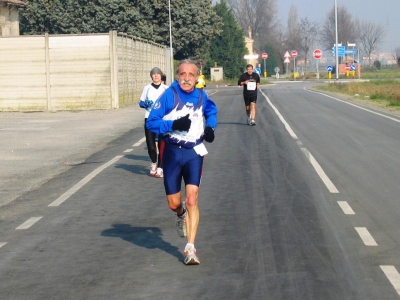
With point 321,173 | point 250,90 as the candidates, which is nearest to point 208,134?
point 321,173

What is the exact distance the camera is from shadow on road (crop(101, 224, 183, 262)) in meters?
7.56

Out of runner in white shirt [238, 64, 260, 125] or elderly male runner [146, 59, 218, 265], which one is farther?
runner in white shirt [238, 64, 260, 125]

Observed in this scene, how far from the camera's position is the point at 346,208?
9.41 metres

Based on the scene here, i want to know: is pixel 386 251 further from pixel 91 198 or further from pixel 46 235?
pixel 91 198

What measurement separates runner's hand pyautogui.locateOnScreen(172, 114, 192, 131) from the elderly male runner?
0.05m

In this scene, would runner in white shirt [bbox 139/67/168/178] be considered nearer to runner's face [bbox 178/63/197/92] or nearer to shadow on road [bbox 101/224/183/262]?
shadow on road [bbox 101/224/183/262]

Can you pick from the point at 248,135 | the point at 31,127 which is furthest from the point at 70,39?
the point at 248,135

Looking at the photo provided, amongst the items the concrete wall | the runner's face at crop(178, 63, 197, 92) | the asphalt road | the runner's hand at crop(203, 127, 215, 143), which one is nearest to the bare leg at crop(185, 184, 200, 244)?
the asphalt road

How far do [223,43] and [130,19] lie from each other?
34.7 metres

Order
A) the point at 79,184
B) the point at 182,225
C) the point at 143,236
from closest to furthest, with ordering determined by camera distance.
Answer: the point at 182,225
the point at 143,236
the point at 79,184

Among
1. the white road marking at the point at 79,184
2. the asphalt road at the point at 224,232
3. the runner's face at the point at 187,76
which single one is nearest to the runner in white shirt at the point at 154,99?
the asphalt road at the point at 224,232

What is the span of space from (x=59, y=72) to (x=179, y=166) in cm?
2716

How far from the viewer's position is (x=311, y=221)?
28.4ft

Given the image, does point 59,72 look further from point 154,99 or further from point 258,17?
point 258,17
